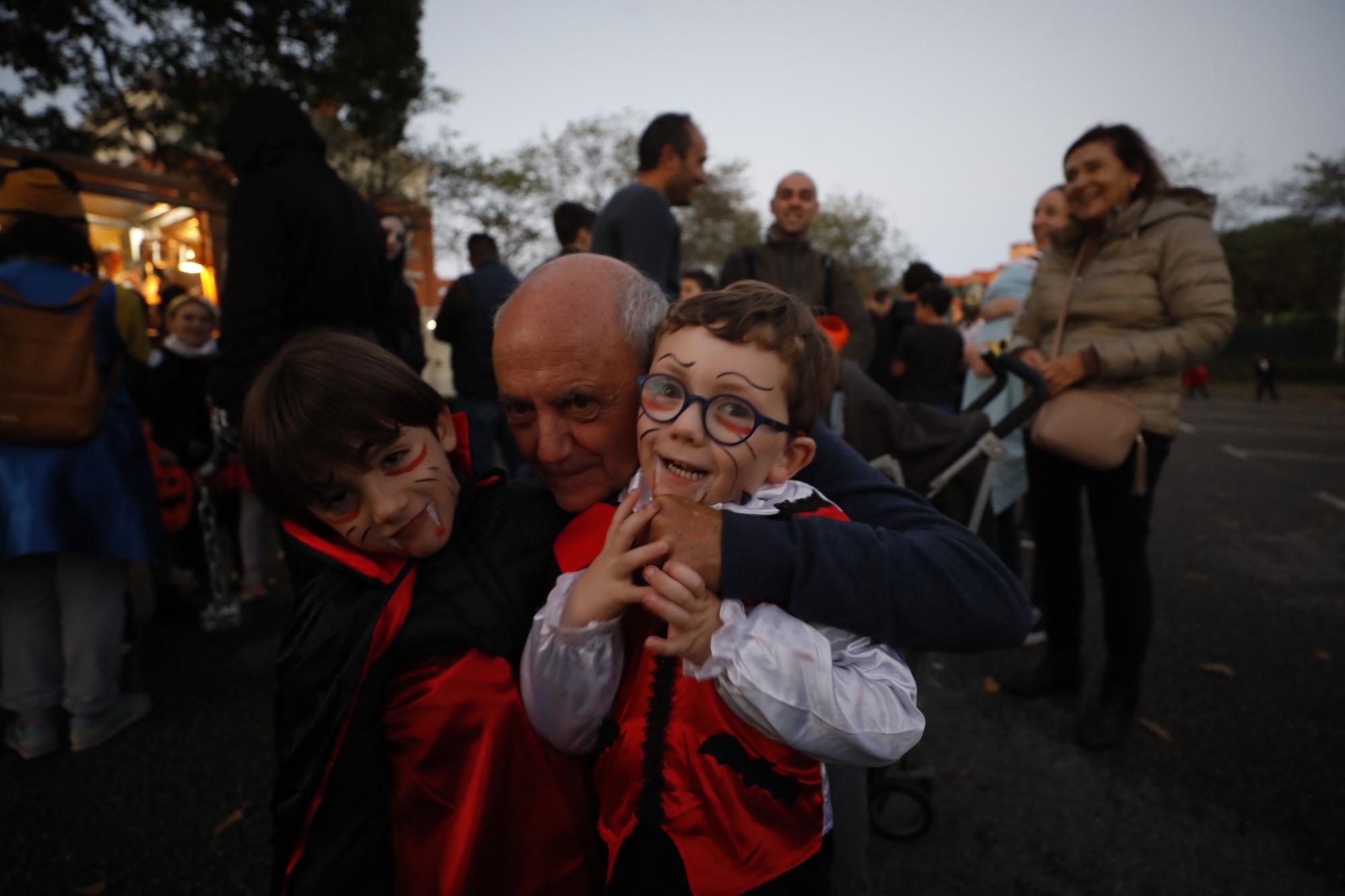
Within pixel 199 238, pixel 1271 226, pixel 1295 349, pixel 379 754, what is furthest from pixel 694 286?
pixel 1271 226

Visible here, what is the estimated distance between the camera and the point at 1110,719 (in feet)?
10.1

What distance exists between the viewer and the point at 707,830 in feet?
3.81

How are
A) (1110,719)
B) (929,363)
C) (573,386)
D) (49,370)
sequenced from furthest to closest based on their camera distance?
(929,363), (1110,719), (49,370), (573,386)

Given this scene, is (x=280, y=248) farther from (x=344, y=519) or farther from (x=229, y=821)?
(x=229, y=821)

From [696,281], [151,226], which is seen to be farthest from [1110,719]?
[151,226]

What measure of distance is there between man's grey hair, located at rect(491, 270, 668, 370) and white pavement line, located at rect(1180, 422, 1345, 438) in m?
15.3

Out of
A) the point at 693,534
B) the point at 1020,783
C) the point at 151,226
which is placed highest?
the point at 151,226

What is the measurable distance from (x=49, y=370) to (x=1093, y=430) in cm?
420

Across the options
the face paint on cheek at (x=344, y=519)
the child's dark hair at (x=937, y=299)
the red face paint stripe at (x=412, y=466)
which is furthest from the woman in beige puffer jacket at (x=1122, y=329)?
the child's dark hair at (x=937, y=299)

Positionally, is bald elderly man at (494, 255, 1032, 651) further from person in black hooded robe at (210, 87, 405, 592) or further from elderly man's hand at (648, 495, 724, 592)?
person in black hooded robe at (210, 87, 405, 592)

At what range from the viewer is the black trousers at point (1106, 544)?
113 inches

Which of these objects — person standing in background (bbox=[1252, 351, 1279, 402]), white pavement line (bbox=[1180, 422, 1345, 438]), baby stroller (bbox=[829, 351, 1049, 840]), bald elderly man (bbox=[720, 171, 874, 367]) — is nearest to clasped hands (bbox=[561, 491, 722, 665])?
Answer: baby stroller (bbox=[829, 351, 1049, 840])

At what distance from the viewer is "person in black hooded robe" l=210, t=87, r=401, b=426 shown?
2480mm

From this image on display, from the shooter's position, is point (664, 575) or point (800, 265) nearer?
point (664, 575)
